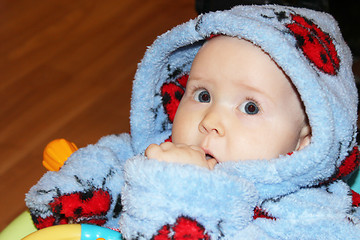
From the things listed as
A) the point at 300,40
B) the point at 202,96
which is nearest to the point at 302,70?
the point at 300,40

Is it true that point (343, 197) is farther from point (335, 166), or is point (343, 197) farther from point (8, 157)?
point (8, 157)

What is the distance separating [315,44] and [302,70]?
65mm

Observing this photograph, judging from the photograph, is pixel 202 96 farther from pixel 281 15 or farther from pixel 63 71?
pixel 63 71

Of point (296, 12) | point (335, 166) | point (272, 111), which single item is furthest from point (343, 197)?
point (296, 12)

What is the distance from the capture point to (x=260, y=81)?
2.15ft

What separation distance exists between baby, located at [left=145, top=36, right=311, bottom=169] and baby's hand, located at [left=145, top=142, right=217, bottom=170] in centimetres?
2

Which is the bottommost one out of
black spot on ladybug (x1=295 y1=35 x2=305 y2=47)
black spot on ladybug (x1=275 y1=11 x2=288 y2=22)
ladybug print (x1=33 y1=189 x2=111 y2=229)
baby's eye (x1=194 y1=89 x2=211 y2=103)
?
ladybug print (x1=33 y1=189 x2=111 y2=229)

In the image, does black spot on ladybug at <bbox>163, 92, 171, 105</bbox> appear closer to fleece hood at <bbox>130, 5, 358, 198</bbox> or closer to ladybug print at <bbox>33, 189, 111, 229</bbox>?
fleece hood at <bbox>130, 5, 358, 198</bbox>

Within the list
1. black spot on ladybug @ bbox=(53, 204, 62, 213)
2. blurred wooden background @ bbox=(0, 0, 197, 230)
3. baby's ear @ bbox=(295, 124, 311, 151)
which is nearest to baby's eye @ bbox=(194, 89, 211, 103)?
baby's ear @ bbox=(295, 124, 311, 151)

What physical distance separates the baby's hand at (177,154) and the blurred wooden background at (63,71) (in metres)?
0.74

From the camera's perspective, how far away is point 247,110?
0.67 m

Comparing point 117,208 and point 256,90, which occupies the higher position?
point 256,90

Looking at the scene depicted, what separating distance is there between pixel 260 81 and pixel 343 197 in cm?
21

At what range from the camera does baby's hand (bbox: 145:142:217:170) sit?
1.94 feet
